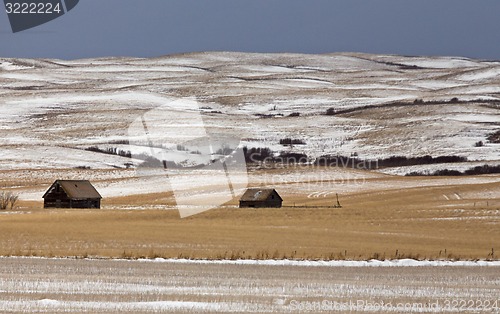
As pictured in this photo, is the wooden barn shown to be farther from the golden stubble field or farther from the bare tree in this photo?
the golden stubble field

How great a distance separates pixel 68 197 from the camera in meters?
57.4

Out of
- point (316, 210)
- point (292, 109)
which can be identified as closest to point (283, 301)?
point (316, 210)

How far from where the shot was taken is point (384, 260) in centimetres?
2631

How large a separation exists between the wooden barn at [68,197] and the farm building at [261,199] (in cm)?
866

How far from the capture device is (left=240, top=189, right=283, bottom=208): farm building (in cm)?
5612

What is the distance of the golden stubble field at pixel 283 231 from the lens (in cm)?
2828

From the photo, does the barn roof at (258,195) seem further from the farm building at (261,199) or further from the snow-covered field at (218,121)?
the snow-covered field at (218,121)

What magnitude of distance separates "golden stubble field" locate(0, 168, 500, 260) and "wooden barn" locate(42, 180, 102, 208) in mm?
7319

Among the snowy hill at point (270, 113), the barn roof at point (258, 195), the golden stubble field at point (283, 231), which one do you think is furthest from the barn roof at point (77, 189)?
the snowy hill at point (270, 113)

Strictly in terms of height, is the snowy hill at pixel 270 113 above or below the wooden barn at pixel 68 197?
below

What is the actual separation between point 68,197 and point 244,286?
3850 cm

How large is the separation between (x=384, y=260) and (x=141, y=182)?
47.4 m

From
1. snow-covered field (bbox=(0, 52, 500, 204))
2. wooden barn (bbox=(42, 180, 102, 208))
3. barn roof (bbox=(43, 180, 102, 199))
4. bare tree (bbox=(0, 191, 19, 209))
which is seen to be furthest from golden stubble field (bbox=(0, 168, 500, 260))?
snow-covered field (bbox=(0, 52, 500, 204))

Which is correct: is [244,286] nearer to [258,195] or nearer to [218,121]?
[258,195]
